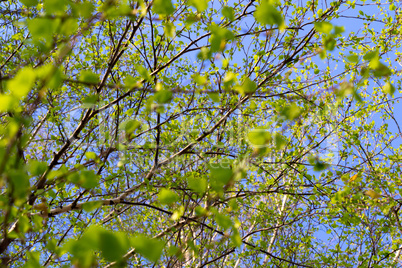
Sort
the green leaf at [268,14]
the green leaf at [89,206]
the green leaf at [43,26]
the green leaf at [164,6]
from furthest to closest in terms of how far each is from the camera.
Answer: the green leaf at [89,206], the green leaf at [164,6], the green leaf at [268,14], the green leaf at [43,26]

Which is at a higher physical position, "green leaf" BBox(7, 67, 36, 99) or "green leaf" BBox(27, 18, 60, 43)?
"green leaf" BBox(27, 18, 60, 43)

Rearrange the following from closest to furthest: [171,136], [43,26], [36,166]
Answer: [43,26], [36,166], [171,136]

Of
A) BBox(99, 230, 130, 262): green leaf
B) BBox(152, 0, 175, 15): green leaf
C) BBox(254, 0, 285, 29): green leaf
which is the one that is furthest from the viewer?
BBox(152, 0, 175, 15): green leaf

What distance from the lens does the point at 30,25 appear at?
126 centimetres

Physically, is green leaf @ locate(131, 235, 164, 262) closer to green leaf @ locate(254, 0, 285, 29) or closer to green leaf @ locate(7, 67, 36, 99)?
green leaf @ locate(7, 67, 36, 99)

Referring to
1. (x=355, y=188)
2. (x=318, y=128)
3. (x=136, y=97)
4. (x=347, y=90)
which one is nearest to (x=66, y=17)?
(x=347, y=90)

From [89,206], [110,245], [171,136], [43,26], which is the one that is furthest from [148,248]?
[171,136]

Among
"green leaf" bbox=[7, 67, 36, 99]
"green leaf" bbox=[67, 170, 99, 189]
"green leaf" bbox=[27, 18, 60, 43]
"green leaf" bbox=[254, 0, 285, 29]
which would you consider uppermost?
"green leaf" bbox=[254, 0, 285, 29]

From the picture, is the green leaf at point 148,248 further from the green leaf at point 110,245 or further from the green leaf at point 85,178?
the green leaf at point 85,178

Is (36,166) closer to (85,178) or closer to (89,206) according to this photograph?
(85,178)

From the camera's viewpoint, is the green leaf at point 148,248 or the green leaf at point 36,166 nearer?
the green leaf at point 148,248

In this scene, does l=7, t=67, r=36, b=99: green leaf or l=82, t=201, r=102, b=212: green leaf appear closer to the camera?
l=7, t=67, r=36, b=99: green leaf

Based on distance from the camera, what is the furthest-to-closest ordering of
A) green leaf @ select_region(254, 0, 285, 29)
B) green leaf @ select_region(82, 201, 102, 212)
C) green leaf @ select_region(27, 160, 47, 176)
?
green leaf @ select_region(82, 201, 102, 212), green leaf @ select_region(27, 160, 47, 176), green leaf @ select_region(254, 0, 285, 29)

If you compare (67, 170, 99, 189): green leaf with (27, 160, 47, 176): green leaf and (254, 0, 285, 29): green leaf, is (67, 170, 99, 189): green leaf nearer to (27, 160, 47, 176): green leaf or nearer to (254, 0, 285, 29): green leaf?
(27, 160, 47, 176): green leaf
